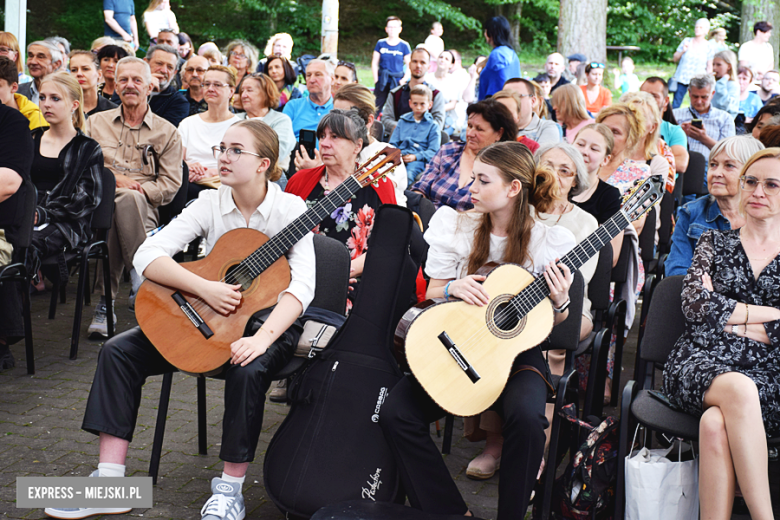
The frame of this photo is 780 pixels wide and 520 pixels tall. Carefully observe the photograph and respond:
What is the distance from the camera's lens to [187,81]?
7.95 m

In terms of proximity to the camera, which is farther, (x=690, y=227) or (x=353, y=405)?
(x=690, y=227)

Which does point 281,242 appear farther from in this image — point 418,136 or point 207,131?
point 418,136

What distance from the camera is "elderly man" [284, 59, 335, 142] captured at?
23.2ft

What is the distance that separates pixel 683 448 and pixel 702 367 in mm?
312

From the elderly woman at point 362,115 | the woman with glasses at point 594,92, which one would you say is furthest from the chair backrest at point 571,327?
the woman with glasses at point 594,92

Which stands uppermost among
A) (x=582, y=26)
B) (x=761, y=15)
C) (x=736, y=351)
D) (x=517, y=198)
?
(x=761, y=15)

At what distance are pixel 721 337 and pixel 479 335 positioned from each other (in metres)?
0.90

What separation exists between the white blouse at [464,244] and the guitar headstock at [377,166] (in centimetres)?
45

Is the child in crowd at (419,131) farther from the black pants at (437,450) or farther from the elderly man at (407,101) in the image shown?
the black pants at (437,450)

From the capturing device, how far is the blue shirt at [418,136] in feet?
23.8

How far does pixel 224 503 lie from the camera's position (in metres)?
2.80

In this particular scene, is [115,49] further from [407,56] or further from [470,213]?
[407,56]

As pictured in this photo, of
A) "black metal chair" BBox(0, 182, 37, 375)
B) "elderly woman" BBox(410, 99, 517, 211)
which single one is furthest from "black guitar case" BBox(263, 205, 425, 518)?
"black metal chair" BBox(0, 182, 37, 375)

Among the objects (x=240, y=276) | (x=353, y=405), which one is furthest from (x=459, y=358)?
(x=240, y=276)
